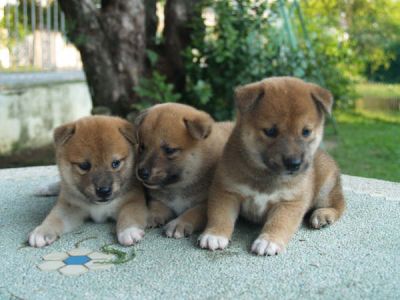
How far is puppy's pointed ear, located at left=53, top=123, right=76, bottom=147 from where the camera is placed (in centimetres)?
383

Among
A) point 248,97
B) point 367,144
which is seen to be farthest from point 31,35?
point 248,97

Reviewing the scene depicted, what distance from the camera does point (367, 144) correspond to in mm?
9836

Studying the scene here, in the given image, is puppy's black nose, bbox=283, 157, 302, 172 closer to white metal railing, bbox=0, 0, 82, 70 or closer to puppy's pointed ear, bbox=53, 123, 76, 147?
puppy's pointed ear, bbox=53, 123, 76, 147

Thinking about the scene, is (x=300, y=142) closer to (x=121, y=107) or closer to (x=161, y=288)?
(x=161, y=288)

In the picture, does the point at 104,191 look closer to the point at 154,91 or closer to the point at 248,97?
the point at 248,97

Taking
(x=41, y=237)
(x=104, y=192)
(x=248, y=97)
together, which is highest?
(x=248, y=97)

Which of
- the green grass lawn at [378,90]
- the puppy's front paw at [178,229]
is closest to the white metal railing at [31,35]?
the puppy's front paw at [178,229]

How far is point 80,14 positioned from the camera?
6805 millimetres

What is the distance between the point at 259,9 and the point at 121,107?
2.30 meters

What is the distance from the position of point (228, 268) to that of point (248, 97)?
111 cm

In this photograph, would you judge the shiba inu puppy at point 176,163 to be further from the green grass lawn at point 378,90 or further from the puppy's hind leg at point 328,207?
the green grass lawn at point 378,90

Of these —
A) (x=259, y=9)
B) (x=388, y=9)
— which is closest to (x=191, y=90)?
(x=259, y=9)

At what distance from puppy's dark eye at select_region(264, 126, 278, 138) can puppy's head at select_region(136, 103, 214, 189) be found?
57 cm

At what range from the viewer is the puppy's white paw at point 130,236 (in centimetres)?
360
